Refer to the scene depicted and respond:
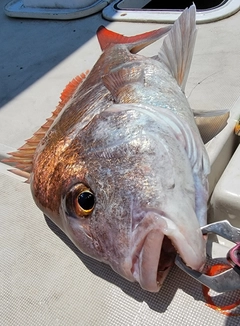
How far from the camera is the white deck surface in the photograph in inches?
54.1

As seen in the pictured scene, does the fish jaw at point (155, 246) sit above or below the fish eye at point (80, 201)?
below

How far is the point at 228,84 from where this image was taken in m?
2.27

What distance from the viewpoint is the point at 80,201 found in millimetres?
1305

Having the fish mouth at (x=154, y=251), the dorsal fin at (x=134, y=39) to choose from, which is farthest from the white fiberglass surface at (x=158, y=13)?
the fish mouth at (x=154, y=251)

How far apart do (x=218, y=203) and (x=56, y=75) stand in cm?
175

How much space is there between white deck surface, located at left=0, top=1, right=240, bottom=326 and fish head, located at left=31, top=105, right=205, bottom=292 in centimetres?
17

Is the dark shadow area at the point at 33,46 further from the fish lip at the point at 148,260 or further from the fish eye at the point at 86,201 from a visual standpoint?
the fish lip at the point at 148,260

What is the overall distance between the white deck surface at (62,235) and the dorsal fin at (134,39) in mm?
302

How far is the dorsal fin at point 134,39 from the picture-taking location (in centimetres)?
229

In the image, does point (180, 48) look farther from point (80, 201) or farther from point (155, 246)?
point (155, 246)

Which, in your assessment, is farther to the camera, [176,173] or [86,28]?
[86,28]

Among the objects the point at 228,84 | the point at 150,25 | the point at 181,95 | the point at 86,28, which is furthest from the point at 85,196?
the point at 86,28

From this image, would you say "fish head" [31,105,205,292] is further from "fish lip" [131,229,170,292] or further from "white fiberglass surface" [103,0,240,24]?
"white fiberglass surface" [103,0,240,24]

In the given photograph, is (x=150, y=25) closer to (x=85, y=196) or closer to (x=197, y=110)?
(x=197, y=110)
